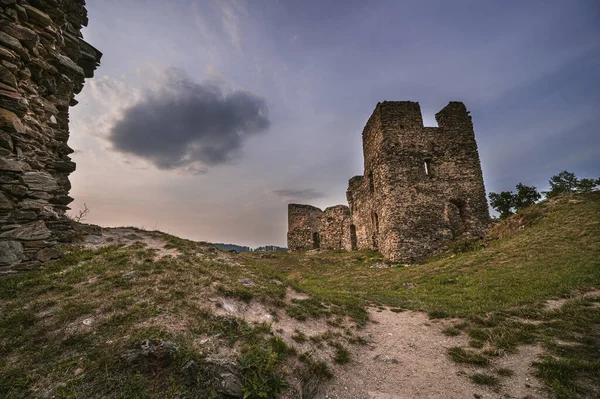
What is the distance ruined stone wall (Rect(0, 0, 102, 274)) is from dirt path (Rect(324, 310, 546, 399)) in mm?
8709

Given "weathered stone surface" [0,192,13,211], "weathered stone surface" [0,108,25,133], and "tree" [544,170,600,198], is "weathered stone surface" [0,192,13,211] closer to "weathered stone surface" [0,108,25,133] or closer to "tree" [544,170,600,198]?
"weathered stone surface" [0,108,25,133]

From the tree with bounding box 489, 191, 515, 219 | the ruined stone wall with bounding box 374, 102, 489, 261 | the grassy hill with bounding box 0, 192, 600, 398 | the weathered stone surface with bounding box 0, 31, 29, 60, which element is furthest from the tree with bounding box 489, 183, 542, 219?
the weathered stone surface with bounding box 0, 31, 29, 60

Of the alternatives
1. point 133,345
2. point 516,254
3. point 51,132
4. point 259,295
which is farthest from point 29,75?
point 516,254

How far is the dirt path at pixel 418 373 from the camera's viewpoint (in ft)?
14.2

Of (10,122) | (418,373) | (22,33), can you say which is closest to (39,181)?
(10,122)

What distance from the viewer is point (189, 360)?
13.4 ft

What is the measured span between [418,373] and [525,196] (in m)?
38.2

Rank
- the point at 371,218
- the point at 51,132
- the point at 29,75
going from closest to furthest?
1. the point at 29,75
2. the point at 51,132
3. the point at 371,218

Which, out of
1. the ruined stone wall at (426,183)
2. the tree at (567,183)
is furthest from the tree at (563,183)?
the ruined stone wall at (426,183)

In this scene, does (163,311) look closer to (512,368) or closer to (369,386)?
(369,386)

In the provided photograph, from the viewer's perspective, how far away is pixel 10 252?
6512 millimetres

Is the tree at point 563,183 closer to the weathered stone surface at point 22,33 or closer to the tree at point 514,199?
the tree at point 514,199

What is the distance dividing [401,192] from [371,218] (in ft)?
19.7

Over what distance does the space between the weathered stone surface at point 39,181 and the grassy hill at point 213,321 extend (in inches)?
80.1
